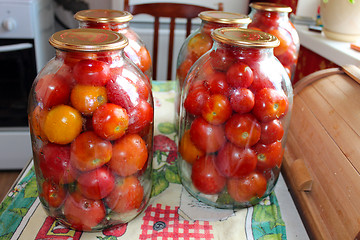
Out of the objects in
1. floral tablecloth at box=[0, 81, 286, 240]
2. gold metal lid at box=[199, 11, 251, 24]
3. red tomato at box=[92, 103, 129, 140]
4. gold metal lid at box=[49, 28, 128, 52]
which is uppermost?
gold metal lid at box=[199, 11, 251, 24]

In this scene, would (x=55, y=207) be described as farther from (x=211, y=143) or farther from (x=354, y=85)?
(x=354, y=85)

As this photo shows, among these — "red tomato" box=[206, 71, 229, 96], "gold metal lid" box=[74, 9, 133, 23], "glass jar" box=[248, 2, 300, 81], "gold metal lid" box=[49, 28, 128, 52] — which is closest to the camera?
"gold metal lid" box=[49, 28, 128, 52]

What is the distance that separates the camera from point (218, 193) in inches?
25.0

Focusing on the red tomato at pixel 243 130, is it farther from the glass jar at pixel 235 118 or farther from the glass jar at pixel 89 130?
the glass jar at pixel 89 130

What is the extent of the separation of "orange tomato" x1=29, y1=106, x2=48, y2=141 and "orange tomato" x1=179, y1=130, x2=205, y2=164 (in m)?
0.26

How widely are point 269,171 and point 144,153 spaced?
27cm

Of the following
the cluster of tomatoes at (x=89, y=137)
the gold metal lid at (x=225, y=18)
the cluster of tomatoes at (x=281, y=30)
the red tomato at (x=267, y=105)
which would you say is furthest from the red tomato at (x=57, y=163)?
the cluster of tomatoes at (x=281, y=30)

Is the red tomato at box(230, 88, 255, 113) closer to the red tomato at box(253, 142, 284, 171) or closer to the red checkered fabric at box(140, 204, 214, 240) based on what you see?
the red tomato at box(253, 142, 284, 171)

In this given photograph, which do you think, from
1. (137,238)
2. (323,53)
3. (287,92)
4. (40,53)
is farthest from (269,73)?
(40,53)

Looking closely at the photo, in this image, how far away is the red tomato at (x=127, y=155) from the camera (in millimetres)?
524

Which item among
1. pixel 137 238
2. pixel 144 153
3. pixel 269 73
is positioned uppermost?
pixel 269 73

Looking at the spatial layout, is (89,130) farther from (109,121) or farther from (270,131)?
(270,131)

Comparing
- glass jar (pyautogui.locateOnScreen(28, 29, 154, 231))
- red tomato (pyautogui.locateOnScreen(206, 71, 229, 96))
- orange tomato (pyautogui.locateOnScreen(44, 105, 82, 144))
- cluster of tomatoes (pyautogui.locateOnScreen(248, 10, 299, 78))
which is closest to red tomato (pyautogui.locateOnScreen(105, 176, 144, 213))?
glass jar (pyautogui.locateOnScreen(28, 29, 154, 231))

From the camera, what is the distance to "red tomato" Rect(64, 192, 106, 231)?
536mm
